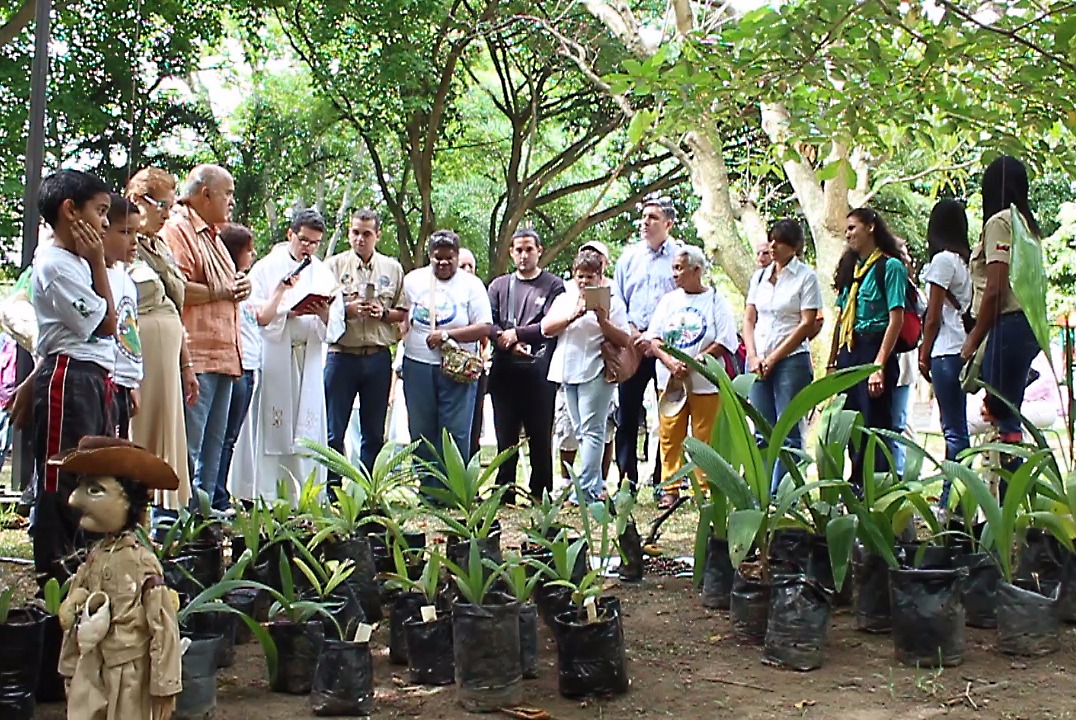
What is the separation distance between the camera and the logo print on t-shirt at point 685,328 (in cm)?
601

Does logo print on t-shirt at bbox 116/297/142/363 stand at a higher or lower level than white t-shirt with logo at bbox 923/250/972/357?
lower

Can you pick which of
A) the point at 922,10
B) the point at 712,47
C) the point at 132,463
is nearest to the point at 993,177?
the point at 922,10

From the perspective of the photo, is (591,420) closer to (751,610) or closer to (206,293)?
(206,293)

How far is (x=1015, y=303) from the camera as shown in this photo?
4668 millimetres

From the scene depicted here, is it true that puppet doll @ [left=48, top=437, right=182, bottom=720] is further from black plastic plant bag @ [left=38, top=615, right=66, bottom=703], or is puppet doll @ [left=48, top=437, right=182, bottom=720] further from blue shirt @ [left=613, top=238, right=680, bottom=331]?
blue shirt @ [left=613, top=238, right=680, bottom=331]

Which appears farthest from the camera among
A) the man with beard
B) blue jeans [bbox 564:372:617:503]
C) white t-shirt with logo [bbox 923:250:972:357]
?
the man with beard

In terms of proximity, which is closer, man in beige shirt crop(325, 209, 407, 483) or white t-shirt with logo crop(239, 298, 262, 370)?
white t-shirt with logo crop(239, 298, 262, 370)

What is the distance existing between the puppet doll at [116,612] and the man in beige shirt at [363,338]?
3.48 metres

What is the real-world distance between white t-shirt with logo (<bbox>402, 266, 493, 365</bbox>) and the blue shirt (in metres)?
0.99

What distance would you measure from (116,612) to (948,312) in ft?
14.0

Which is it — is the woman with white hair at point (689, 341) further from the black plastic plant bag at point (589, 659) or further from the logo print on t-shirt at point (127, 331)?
the black plastic plant bag at point (589, 659)

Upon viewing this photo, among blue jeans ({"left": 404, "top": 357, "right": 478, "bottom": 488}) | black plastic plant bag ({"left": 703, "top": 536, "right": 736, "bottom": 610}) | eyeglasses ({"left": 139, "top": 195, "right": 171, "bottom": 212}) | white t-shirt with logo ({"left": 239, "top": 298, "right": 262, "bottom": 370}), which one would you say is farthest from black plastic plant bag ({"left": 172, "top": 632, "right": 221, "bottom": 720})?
blue jeans ({"left": 404, "top": 357, "right": 478, "bottom": 488})

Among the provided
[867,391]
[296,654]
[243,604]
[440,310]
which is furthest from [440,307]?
[296,654]

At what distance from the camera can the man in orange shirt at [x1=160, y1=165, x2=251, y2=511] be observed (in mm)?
5008
